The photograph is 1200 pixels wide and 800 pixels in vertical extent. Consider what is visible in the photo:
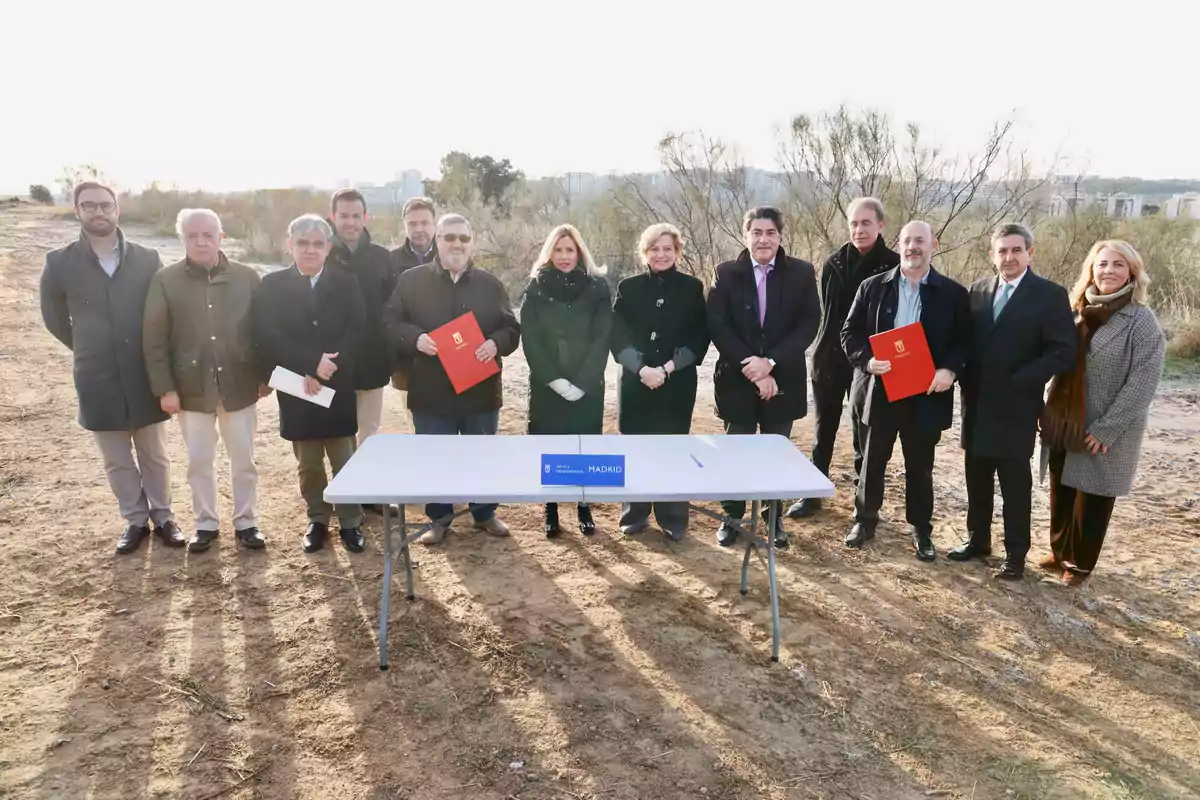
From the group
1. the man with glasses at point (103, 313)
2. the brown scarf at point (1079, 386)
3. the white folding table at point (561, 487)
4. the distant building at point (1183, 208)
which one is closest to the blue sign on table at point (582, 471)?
the white folding table at point (561, 487)

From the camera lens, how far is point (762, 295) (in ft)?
14.3

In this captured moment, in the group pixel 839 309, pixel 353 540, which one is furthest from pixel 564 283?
pixel 353 540

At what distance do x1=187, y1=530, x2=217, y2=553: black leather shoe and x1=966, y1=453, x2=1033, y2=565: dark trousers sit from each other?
14.4ft

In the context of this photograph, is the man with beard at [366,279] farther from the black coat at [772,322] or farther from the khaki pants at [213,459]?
the black coat at [772,322]

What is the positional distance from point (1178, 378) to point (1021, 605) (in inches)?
268

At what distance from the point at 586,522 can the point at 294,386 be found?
6.28ft

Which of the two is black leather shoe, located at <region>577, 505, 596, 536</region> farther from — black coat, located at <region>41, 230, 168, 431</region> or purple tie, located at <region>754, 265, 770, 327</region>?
black coat, located at <region>41, 230, 168, 431</region>

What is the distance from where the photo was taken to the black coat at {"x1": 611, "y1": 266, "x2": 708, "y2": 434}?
4.36 meters

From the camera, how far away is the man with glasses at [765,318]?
4293mm

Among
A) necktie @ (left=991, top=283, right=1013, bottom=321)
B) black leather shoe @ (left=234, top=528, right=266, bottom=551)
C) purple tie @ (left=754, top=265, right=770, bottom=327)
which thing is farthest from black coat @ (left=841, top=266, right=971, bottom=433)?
black leather shoe @ (left=234, top=528, right=266, bottom=551)

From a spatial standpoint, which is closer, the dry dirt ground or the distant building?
the dry dirt ground

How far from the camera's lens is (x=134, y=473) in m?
4.39

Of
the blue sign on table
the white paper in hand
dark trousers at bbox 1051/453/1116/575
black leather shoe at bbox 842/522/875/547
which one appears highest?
the white paper in hand

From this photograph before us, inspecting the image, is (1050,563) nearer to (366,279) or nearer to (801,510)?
(801,510)
